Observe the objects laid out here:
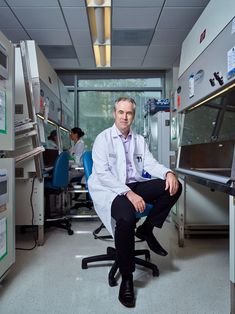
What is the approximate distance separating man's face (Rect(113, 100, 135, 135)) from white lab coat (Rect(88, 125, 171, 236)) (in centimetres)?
8

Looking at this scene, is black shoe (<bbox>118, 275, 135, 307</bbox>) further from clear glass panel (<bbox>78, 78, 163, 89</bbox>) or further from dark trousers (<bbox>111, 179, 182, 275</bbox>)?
clear glass panel (<bbox>78, 78, 163, 89</bbox>)

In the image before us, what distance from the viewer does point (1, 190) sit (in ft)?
5.03

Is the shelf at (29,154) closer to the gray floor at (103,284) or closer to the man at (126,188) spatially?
the man at (126,188)

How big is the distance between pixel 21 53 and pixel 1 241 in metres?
1.67

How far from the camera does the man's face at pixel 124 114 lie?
1.83 meters

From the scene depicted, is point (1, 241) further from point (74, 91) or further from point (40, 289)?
point (74, 91)

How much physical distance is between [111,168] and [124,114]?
0.40m

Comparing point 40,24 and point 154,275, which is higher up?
point 40,24

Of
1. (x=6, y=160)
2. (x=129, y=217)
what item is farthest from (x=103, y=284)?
(x=6, y=160)

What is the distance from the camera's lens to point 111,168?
181 centimetres

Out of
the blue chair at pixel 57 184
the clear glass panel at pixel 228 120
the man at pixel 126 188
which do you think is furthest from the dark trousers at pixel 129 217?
the blue chair at pixel 57 184

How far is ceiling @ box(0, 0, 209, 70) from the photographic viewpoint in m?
3.10

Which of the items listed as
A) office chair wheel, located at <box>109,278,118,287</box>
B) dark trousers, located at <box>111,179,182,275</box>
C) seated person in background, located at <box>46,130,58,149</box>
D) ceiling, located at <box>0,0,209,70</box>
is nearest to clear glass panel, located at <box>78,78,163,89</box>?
ceiling, located at <box>0,0,209,70</box>

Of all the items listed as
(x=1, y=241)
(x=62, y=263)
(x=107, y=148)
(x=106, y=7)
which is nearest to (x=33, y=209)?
(x=62, y=263)
